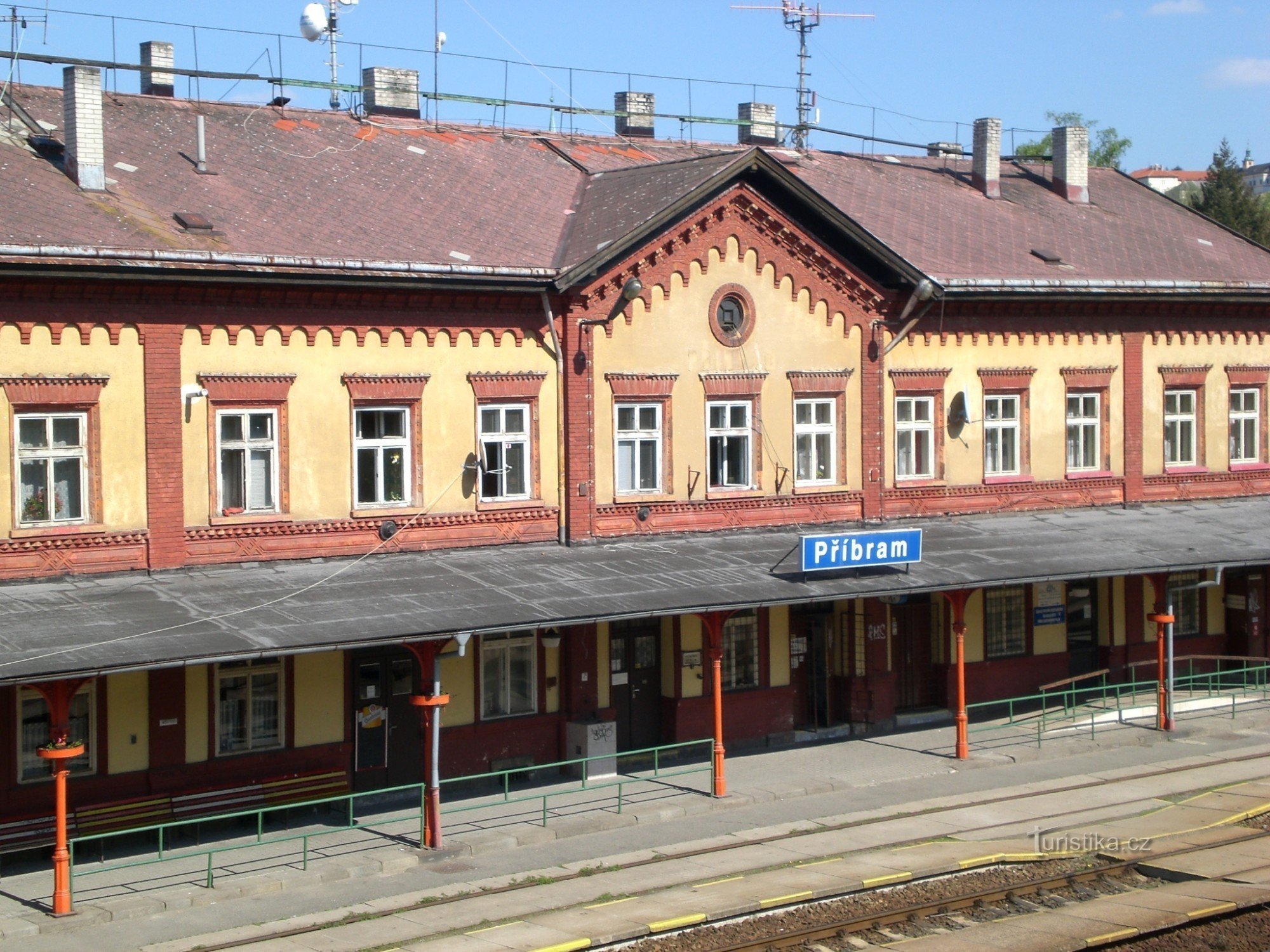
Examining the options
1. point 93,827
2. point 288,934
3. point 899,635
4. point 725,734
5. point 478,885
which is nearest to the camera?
point 288,934

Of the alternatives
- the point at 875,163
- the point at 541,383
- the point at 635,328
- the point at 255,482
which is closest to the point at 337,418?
the point at 255,482

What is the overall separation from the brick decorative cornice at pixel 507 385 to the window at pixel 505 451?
163 millimetres

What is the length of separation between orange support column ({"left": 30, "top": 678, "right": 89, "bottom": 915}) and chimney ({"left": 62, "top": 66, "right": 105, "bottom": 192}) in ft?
25.7

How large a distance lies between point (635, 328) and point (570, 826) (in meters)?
7.52

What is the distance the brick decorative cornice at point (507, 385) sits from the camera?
845 inches

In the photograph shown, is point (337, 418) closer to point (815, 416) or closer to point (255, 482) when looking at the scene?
point (255, 482)

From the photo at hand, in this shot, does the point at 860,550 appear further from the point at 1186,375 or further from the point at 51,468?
the point at 51,468

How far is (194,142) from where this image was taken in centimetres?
2291

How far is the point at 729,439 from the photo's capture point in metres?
23.8

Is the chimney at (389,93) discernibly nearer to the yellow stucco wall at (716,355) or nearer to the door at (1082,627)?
the yellow stucco wall at (716,355)

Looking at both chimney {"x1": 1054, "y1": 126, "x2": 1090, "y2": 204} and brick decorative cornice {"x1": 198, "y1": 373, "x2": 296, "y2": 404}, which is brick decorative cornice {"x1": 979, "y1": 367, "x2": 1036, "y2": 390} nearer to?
chimney {"x1": 1054, "y1": 126, "x2": 1090, "y2": 204}

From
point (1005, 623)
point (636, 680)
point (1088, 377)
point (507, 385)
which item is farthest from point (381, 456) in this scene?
point (1088, 377)

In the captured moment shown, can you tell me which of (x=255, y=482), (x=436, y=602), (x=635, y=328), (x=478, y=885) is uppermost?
(x=635, y=328)

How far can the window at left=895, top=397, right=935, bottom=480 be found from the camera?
2562 cm
